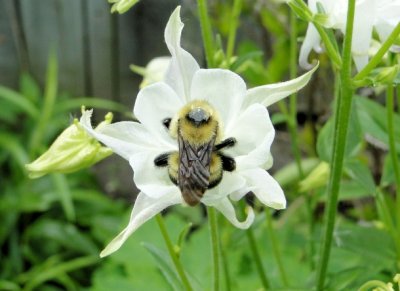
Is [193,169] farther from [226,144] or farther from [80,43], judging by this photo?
[80,43]

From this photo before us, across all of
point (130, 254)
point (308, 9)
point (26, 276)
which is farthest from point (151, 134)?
point (26, 276)

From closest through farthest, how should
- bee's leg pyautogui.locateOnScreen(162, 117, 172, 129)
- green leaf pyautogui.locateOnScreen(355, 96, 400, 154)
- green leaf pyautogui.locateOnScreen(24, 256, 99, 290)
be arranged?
bee's leg pyautogui.locateOnScreen(162, 117, 172, 129), green leaf pyautogui.locateOnScreen(355, 96, 400, 154), green leaf pyautogui.locateOnScreen(24, 256, 99, 290)

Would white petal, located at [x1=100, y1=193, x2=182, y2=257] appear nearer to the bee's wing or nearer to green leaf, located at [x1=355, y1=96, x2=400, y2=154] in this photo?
the bee's wing

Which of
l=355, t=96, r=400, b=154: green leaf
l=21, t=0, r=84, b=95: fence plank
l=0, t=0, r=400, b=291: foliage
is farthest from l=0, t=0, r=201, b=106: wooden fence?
l=355, t=96, r=400, b=154: green leaf

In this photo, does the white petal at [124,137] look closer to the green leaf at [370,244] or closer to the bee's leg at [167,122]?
the bee's leg at [167,122]

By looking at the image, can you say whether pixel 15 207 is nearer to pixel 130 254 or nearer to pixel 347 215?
pixel 130 254

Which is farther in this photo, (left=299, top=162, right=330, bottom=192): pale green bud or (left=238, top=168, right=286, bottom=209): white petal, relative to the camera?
(left=299, top=162, right=330, bottom=192): pale green bud

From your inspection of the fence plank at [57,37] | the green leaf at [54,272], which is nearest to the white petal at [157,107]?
the green leaf at [54,272]

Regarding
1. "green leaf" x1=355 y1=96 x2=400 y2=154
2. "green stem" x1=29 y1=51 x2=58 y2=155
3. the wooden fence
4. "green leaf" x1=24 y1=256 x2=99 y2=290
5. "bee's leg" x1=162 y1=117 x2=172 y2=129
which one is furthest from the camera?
the wooden fence
